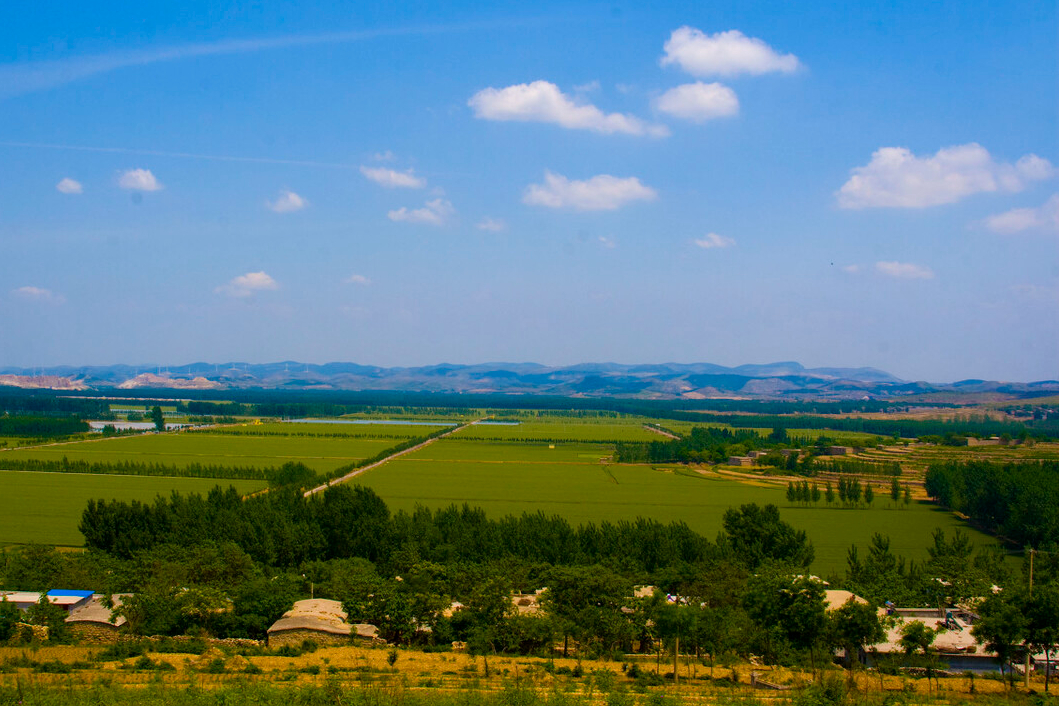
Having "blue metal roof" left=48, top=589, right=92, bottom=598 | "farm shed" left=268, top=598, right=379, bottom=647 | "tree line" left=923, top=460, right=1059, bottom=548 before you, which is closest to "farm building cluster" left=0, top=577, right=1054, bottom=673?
"farm shed" left=268, top=598, right=379, bottom=647

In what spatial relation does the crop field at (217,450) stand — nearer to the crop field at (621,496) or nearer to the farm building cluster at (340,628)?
the crop field at (621,496)

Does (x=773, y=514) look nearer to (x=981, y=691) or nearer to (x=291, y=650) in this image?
(x=981, y=691)

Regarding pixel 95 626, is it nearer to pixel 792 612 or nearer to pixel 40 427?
pixel 792 612

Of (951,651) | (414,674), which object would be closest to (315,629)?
(414,674)

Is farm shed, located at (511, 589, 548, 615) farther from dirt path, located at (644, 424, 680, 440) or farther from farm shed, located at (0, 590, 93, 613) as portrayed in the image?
dirt path, located at (644, 424, 680, 440)

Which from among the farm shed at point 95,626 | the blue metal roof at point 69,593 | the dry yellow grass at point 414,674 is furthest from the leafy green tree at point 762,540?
the blue metal roof at point 69,593

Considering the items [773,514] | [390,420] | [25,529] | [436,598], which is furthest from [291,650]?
[390,420]
